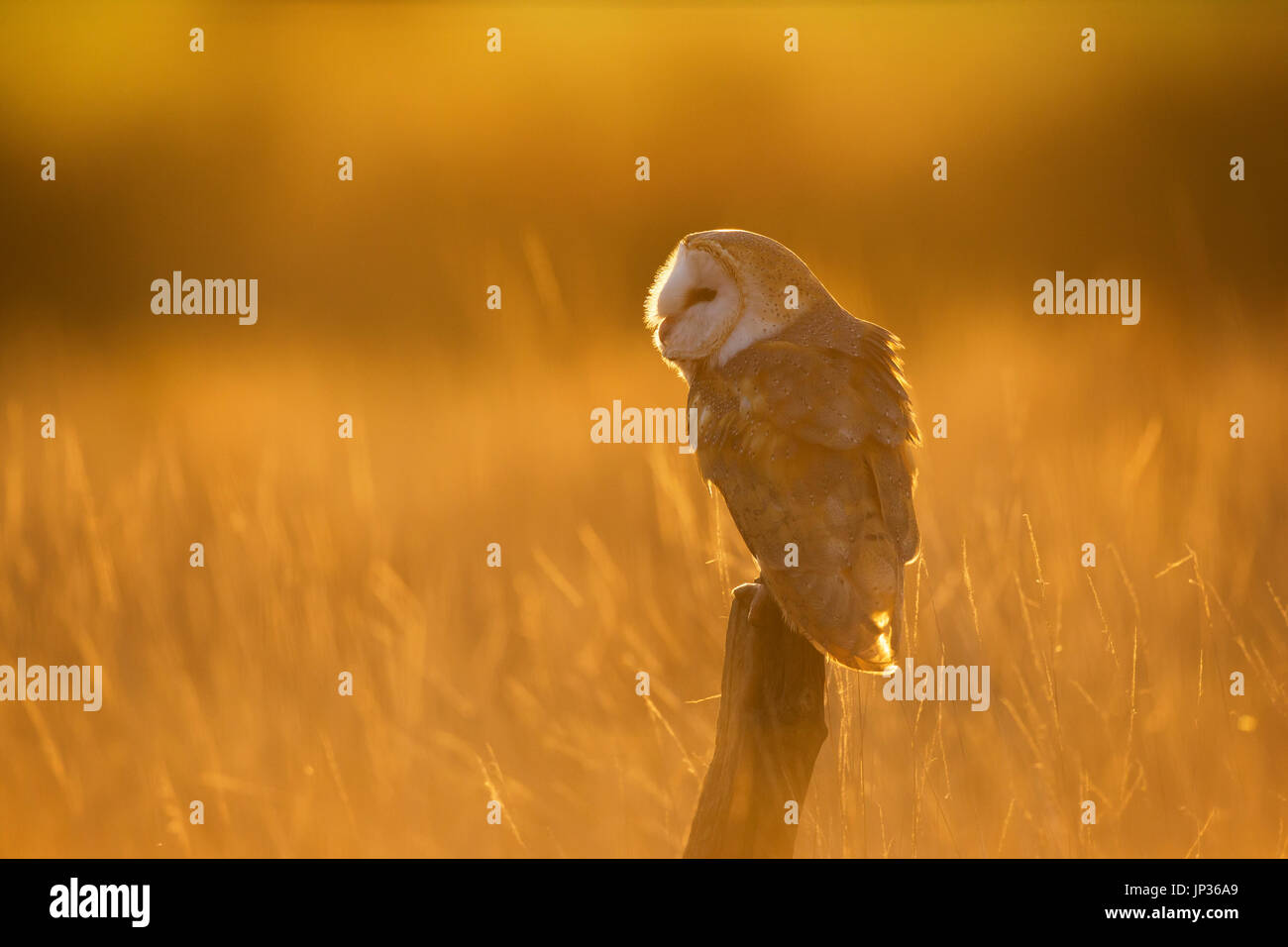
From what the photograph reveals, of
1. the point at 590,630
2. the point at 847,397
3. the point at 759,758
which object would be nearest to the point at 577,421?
the point at 590,630

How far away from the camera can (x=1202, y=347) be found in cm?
725

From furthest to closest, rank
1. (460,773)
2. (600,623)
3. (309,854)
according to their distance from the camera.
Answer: (600,623), (460,773), (309,854)

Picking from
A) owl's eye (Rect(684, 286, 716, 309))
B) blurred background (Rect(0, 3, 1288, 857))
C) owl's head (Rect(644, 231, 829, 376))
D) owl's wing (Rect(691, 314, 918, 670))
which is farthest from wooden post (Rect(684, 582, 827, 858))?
owl's eye (Rect(684, 286, 716, 309))

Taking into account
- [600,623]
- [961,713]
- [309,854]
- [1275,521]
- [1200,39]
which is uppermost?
[1200,39]

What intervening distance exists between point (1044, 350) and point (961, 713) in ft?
10.8

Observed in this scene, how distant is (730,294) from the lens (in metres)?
A: 3.98

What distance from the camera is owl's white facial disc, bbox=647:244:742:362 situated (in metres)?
3.99

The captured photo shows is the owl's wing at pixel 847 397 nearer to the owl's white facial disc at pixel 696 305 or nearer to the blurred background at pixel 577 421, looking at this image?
the owl's white facial disc at pixel 696 305

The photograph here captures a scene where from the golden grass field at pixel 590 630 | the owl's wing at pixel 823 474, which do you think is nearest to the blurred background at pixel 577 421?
the golden grass field at pixel 590 630

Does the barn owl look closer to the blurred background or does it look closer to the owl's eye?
the owl's eye

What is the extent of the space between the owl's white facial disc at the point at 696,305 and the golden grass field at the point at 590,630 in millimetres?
664

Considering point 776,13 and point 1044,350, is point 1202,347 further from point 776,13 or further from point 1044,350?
point 776,13

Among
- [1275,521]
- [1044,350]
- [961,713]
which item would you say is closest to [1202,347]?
[1044,350]

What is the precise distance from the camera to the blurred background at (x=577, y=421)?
14.9ft
